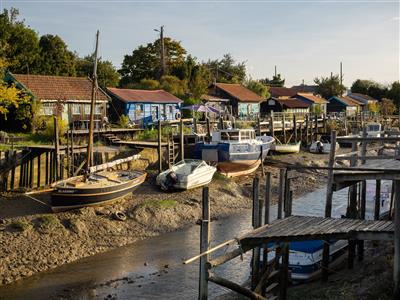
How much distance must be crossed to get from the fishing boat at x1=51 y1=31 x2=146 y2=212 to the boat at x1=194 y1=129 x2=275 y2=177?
29.2 ft

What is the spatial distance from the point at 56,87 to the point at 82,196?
19104mm

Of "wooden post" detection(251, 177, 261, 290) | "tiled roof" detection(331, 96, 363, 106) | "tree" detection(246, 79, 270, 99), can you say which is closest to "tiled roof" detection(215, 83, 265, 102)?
"tree" detection(246, 79, 270, 99)

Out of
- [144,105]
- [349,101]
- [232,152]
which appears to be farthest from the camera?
[349,101]

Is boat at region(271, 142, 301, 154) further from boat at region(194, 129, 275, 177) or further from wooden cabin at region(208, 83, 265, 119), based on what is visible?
wooden cabin at region(208, 83, 265, 119)

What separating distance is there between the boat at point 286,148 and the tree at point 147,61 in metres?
25.3

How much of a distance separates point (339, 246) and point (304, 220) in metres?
3.79

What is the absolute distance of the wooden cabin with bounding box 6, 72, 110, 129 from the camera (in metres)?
37.9

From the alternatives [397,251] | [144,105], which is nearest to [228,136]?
[144,105]

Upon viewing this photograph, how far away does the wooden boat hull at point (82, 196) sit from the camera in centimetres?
2228

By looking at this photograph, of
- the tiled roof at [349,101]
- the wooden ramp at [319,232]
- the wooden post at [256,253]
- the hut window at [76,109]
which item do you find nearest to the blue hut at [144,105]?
the hut window at [76,109]

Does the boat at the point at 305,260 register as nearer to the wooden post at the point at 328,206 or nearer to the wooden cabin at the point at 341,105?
the wooden post at the point at 328,206

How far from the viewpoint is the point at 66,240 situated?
20.5m

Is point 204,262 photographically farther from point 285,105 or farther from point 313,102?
point 313,102

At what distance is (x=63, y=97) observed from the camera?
38.8 metres
